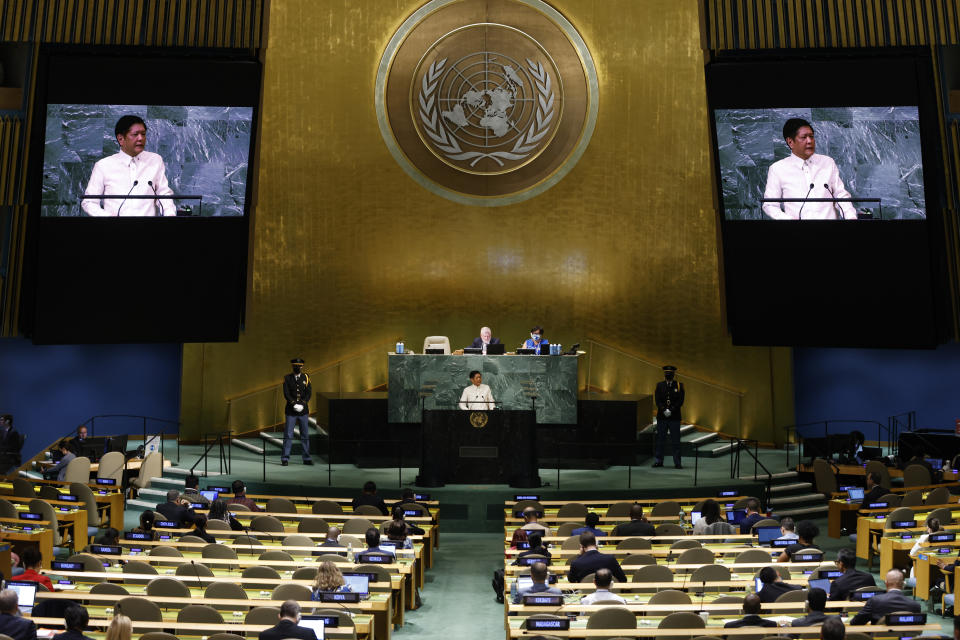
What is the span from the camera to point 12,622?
7.23 metres

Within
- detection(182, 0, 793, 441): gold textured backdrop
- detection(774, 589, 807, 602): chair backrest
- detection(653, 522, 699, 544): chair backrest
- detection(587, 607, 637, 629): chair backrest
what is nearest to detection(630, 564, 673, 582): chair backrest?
detection(774, 589, 807, 602): chair backrest

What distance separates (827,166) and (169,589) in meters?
10.8

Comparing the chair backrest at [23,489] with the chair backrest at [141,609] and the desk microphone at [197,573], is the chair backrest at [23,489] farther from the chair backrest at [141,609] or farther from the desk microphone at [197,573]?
the chair backrest at [141,609]

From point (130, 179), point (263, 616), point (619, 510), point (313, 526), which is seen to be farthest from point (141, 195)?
point (263, 616)

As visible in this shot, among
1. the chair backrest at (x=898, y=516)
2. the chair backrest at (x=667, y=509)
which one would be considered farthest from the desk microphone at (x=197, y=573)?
the chair backrest at (x=898, y=516)

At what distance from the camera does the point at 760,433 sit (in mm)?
19781

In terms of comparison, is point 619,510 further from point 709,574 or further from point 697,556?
point 709,574

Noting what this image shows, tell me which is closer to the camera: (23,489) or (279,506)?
(279,506)

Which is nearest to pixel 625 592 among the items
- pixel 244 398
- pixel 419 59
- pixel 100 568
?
pixel 100 568

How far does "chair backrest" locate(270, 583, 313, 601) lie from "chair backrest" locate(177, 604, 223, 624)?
80 cm

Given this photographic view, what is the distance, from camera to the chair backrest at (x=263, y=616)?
25.9ft

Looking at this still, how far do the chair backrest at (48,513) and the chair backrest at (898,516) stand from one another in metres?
8.96

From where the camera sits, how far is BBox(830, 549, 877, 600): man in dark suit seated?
9023 mm

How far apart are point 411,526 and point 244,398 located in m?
8.54
